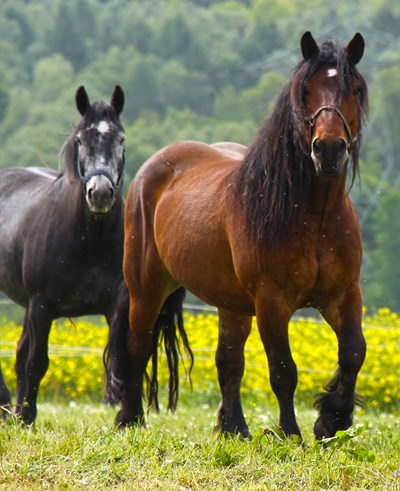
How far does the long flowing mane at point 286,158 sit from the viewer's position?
5699mm

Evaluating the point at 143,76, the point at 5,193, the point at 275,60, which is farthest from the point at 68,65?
the point at 5,193

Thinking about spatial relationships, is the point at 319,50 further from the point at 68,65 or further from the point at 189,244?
the point at 68,65

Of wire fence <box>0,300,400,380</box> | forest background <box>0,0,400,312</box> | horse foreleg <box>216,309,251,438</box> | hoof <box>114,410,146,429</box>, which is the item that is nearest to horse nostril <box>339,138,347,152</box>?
horse foreleg <box>216,309,251,438</box>

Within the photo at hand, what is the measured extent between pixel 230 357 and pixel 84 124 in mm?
1994

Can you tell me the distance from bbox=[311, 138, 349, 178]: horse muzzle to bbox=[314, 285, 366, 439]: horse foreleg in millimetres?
822

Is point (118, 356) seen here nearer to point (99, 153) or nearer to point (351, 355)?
point (99, 153)

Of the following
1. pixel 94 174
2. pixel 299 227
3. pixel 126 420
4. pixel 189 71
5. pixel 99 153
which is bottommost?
pixel 126 420

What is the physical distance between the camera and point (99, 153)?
7496mm

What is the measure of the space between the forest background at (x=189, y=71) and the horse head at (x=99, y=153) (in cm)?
3932

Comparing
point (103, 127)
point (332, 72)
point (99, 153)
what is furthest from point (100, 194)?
point (332, 72)

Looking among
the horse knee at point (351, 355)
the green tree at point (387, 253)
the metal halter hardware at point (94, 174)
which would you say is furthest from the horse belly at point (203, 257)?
the green tree at point (387, 253)

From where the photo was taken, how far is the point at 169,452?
5508 millimetres

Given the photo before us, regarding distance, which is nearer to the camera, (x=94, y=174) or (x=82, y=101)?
(x=94, y=174)

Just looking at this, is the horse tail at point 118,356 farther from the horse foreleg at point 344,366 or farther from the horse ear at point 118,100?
the horse foreleg at point 344,366
